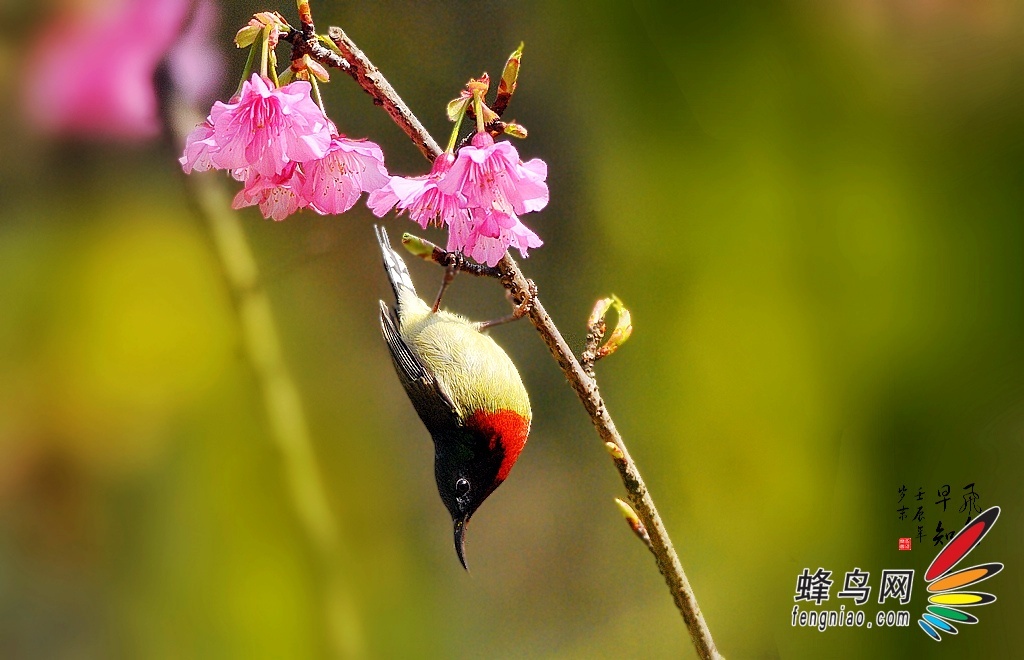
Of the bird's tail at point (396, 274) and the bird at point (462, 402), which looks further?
the bird's tail at point (396, 274)

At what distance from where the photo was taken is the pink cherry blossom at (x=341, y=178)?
28.0 inches

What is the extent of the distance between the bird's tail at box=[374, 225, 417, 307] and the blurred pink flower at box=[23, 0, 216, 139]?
1.23 feet

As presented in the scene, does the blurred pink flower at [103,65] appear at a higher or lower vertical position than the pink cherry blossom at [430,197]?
higher

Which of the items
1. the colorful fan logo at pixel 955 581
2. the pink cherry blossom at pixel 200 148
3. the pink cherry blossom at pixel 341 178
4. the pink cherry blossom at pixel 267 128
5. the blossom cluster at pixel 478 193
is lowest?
the colorful fan logo at pixel 955 581

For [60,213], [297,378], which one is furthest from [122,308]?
[297,378]

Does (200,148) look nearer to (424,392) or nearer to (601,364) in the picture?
(424,392)

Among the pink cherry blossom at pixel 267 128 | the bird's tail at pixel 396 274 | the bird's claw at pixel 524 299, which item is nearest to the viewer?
the pink cherry blossom at pixel 267 128

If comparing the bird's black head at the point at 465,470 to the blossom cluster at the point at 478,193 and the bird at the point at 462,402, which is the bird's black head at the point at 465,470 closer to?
the bird at the point at 462,402

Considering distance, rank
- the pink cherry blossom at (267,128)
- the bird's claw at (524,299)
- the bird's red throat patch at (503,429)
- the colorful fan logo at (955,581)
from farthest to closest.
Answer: the colorful fan logo at (955,581) < the bird's red throat patch at (503,429) < the bird's claw at (524,299) < the pink cherry blossom at (267,128)

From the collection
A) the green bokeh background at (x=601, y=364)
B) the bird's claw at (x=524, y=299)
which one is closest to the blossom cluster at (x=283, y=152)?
the bird's claw at (x=524, y=299)

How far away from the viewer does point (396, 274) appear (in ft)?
3.22

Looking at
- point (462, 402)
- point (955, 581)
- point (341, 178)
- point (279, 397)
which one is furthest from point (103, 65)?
point (955, 581)

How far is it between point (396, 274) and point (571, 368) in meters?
0.30

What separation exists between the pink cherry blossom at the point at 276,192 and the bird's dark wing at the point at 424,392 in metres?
0.20
